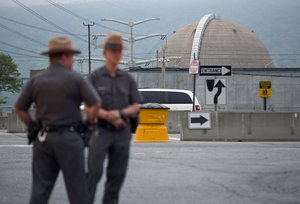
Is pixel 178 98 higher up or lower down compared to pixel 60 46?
lower down

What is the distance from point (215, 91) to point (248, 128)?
6.17ft

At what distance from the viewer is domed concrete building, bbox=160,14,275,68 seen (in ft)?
399

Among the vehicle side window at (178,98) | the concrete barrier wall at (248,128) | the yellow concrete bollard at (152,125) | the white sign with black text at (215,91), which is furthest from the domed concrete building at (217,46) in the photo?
the yellow concrete bollard at (152,125)

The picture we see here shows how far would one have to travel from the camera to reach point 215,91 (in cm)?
2772

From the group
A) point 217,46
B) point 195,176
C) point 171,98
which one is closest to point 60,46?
point 195,176

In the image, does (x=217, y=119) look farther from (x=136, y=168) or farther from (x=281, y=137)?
(x=136, y=168)

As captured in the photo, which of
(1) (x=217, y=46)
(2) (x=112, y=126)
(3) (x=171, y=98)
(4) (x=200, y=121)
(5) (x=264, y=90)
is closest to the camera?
(2) (x=112, y=126)

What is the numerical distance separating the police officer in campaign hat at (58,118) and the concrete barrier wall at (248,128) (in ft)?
56.0

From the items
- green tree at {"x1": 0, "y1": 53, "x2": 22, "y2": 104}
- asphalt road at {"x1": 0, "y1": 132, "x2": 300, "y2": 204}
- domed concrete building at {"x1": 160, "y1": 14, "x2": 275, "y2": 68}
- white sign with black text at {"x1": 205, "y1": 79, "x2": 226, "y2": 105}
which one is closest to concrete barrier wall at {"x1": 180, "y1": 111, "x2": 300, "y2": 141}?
white sign with black text at {"x1": 205, "y1": 79, "x2": 226, "y2": 105}

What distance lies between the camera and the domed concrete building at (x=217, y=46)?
122 metres

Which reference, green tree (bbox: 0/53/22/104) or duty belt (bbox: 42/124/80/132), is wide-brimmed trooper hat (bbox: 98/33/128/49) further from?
green tree (bbox: 0/53/22/104)

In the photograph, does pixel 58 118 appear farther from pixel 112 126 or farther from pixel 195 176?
pixel 195 176

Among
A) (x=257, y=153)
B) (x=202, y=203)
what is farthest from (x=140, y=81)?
(x=202, y=203)

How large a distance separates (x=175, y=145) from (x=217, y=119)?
11.3ft
